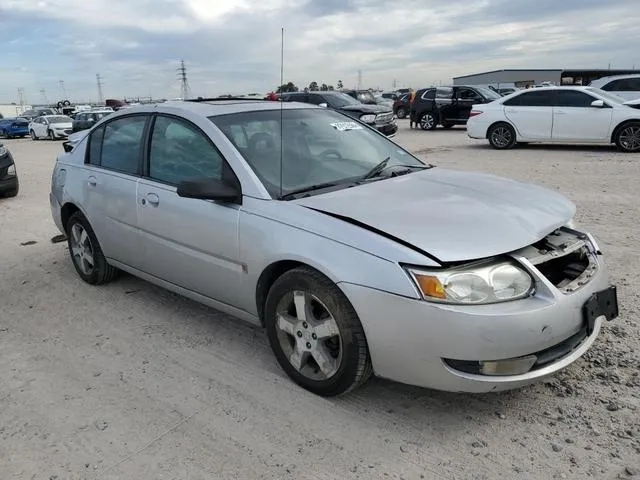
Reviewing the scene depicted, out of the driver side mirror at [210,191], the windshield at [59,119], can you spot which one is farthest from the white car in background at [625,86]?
the windshield at [59,119]

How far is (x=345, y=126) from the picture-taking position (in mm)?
4266

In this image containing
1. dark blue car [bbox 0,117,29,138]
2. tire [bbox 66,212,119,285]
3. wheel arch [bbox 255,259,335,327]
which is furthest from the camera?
dark blue car [bbox 0,117,29,138]

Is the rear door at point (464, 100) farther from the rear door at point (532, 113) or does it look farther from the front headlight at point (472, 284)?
the front headlight at point (472, 284)

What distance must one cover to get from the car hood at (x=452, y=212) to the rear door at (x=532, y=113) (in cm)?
1063

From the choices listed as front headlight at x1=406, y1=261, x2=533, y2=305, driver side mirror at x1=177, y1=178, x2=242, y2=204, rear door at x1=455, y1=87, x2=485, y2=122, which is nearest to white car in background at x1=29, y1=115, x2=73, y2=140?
rear door at x1=455, y1=87, x2=485, y2=122

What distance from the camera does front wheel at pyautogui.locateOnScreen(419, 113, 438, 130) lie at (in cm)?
2198

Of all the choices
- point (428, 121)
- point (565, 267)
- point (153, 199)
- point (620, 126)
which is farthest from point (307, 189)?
point (428, 121)

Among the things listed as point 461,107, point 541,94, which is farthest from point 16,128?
point 541,94

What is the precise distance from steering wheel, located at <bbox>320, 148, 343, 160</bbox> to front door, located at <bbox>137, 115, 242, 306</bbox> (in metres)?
0.71

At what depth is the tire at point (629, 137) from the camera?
40.5ft

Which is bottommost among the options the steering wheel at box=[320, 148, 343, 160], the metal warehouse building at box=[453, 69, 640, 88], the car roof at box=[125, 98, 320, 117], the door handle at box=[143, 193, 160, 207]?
the door handle at box=[143, 193, 160, 207]

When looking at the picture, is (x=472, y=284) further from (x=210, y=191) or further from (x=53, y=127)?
(x=53, y=127)

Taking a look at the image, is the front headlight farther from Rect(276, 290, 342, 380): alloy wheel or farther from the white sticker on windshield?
the white sticker on windshield

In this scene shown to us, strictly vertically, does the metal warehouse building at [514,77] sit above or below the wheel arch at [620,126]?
above
